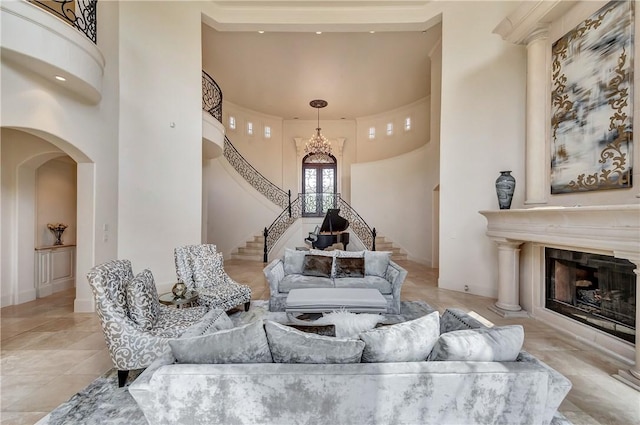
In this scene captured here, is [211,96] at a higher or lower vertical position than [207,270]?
higher

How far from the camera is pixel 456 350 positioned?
1.79 meters

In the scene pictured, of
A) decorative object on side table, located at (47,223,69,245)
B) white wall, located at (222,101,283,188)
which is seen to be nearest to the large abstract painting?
decorative object on side table, located at (47,223,69,245)

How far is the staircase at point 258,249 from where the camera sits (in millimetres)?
9967

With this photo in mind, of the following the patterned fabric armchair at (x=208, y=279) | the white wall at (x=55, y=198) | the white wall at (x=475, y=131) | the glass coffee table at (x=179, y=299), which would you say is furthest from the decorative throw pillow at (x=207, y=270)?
the white wall at (x=475, y=131)

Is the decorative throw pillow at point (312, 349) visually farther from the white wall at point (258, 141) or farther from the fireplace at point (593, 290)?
the white wall at point (258, 141)

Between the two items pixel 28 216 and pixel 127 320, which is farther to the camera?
pixel 28 216

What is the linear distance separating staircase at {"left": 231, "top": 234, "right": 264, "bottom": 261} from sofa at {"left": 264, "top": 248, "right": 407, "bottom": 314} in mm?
4860

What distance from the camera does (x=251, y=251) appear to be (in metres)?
10.1

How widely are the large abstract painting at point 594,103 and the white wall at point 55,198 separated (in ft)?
29.0

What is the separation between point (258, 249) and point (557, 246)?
7.98m

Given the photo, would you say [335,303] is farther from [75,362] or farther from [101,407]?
[75,362]

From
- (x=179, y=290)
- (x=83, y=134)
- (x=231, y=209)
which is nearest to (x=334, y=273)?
(x=179, y=290)

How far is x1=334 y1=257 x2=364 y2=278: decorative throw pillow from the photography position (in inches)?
196

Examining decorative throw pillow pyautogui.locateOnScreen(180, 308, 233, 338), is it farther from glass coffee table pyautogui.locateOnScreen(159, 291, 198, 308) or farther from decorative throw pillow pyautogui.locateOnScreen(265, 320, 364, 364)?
glass coffee table pyautogui.locateOnScreen(159, 291, 198, 308)
